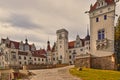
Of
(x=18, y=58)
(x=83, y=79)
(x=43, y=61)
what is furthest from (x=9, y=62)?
(x=83, y=79)

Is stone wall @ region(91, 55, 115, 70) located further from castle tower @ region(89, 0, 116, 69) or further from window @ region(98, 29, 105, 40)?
window @ region(98, 29, 105, 40)

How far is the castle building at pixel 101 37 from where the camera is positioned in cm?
4478

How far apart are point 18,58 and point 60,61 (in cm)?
1726

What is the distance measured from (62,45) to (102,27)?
142 feet

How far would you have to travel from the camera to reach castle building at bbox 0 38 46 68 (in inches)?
3511

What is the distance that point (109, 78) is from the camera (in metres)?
31.2

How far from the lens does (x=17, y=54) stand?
302 feet

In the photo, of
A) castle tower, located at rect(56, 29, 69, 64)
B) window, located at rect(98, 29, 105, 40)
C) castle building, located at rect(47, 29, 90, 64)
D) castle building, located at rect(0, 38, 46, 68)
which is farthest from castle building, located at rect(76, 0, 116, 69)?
castle building, located at rect(0, 38, 46, 68)

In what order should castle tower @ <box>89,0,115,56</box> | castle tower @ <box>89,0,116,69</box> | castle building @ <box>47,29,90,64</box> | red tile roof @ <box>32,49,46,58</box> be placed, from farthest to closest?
Answer: red tile roof @ <box>32,49,46,58</box> < castle building @ <box>47,29,90,64</box> < castle tower @ <box>89,0,115,56</box> < castle tower @ <box>89,0,116,69</box>

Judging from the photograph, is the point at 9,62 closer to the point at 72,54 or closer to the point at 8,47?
the point at 8,47

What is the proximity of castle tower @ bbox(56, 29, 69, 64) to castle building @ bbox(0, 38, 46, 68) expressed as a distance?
14771 millimetres

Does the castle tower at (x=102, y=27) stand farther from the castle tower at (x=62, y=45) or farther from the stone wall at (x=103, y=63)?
the castle tower at (x=62, y=45)

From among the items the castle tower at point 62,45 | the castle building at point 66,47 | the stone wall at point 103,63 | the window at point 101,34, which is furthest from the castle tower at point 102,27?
the castle tower at point 62,45

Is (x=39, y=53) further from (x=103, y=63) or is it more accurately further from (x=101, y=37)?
(x=103, y=63)
